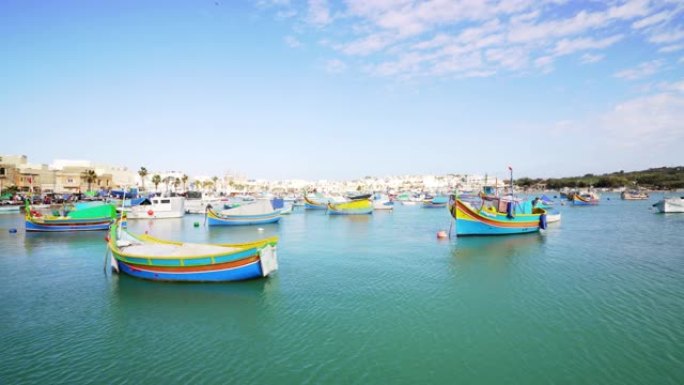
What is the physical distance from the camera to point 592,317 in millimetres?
12883

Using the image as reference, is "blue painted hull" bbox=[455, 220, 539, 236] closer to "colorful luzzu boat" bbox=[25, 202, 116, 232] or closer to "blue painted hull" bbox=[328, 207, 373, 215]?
"blue painted hull" bbox=[328, 207, 373, 215]

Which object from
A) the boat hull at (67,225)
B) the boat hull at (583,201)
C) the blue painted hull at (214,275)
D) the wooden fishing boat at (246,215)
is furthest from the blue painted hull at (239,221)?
the boat hull at (583,201)

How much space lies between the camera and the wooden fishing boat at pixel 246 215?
43.2m

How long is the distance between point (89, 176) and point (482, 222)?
93.2m

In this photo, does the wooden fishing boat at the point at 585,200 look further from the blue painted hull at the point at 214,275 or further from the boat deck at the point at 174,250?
Result: the boat deck at the point at 174,250

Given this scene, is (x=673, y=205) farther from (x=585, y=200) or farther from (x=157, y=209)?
(x=157, y=209)

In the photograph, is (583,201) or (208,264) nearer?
(208,264)

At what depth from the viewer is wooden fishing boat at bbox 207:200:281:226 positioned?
43219 mm

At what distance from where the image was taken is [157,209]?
173ft

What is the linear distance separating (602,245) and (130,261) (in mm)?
31569

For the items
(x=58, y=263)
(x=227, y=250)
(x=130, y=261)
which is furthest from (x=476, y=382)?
(x=58, y=263)

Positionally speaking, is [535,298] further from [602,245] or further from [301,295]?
[602,245]

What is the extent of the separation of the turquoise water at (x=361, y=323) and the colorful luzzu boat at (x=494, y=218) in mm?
9032

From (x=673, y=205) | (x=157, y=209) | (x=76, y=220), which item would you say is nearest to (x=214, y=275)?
(x=76, y=220)
